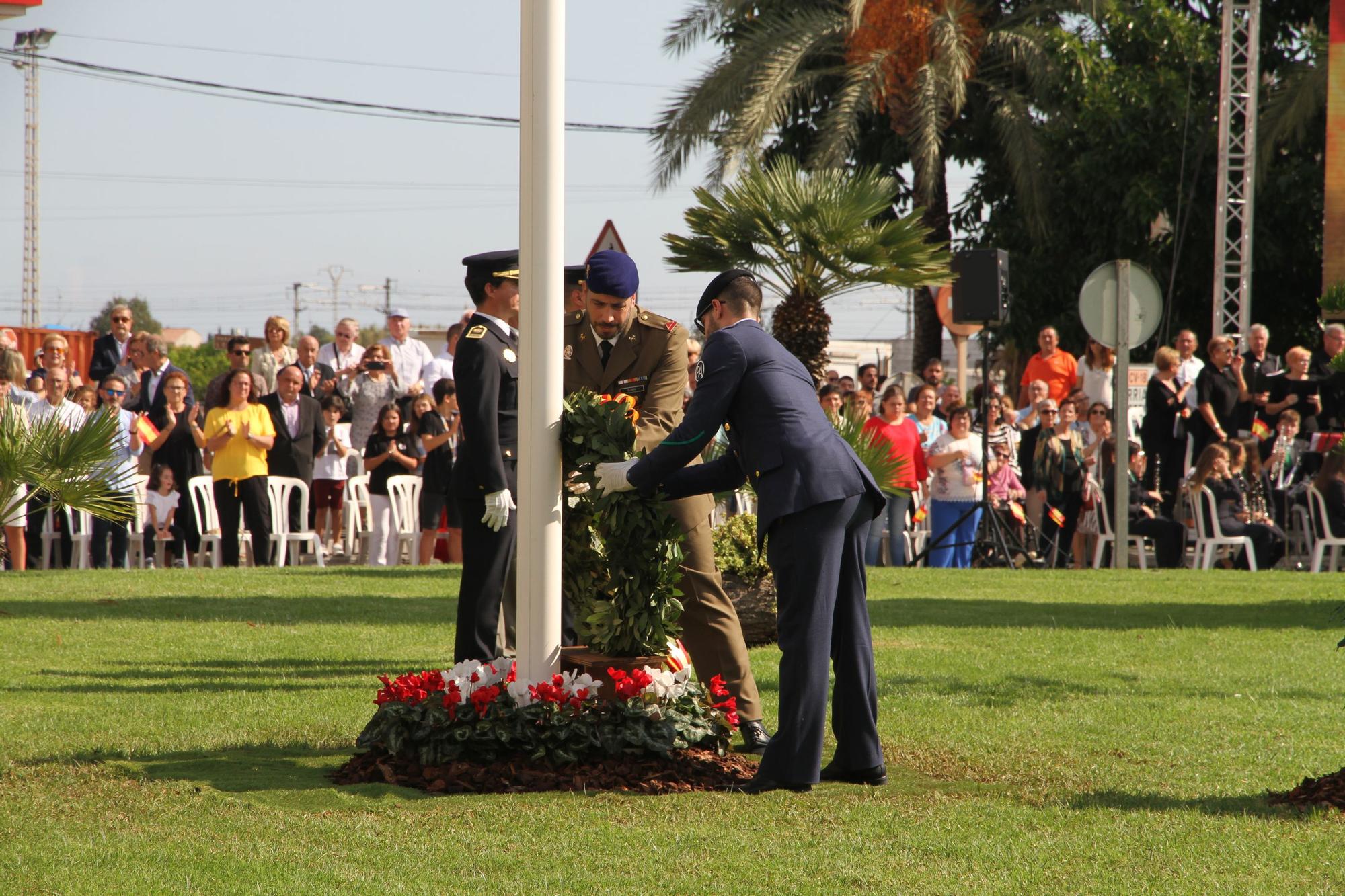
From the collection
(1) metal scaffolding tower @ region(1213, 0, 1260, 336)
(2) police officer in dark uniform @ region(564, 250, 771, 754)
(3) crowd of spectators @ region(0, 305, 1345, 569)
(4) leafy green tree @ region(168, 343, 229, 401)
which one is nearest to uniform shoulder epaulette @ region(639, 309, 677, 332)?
(2) police officer in dark uniform @ region(564, 250, 771, 754)

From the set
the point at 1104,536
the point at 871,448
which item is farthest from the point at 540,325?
the point at 1104,536

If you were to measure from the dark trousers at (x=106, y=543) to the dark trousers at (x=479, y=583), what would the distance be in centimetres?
1002

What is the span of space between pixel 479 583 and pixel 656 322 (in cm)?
151

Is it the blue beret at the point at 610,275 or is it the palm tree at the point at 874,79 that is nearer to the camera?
the blue beret at the point at 610,275

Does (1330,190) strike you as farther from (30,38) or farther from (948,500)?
(30,38)

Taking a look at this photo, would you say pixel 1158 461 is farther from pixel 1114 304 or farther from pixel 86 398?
pixel 86 398

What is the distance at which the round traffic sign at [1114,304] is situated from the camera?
17.6 m

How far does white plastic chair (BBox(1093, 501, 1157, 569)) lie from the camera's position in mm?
17797

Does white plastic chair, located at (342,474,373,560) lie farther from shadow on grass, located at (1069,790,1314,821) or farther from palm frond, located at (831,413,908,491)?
shadow on grass, located at (1069,790,1314,821)

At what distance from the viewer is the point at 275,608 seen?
12.2 metres

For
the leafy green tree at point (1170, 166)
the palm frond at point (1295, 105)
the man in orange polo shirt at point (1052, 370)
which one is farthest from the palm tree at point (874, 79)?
the man in orange polo shirt at point (1052, 370)

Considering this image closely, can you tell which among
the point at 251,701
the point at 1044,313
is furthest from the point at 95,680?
the point at 1044,313

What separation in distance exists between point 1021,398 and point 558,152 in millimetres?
14911

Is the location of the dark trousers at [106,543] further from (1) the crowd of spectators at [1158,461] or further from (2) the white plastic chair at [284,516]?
(1) the crowd of spectators at [1158,461]
